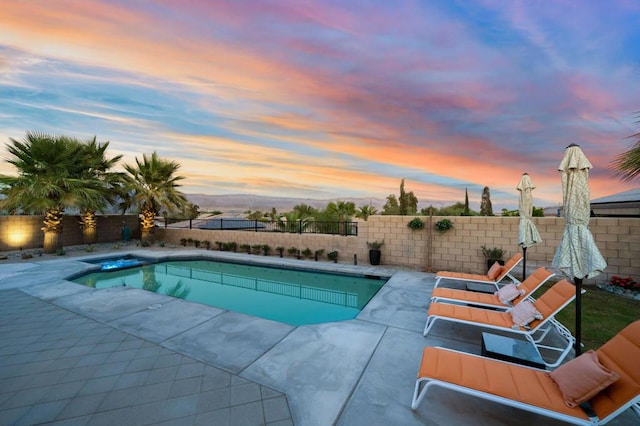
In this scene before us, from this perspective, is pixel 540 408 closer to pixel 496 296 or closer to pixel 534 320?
pixel 534 320

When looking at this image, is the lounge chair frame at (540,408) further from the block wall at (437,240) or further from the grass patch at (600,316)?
the block wall at (437,240)

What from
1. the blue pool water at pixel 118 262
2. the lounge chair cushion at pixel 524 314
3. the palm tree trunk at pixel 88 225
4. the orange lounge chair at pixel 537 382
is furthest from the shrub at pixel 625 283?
the palm tree trunk at pixel 88 225

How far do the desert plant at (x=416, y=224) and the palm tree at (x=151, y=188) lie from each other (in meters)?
12.4

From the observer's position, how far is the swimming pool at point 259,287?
20.0 ft

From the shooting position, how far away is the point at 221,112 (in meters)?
11.8

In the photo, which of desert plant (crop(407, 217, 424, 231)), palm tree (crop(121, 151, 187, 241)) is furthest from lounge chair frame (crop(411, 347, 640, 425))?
palm tree (crop(121, 151, 187, 241))

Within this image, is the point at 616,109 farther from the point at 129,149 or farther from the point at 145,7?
the point at 129,149

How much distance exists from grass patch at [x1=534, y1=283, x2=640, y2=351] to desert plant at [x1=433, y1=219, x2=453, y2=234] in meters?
2.95

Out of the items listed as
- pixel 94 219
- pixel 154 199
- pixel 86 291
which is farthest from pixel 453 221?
pixel 94 219

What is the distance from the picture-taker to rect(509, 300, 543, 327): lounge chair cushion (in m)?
3.45

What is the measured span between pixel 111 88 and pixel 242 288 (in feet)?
29.6

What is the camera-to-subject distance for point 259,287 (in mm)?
7922

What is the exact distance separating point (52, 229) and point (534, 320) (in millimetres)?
A: 16823

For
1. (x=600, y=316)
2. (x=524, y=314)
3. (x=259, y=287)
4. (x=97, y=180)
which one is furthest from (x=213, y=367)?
(x=97, y=180)
